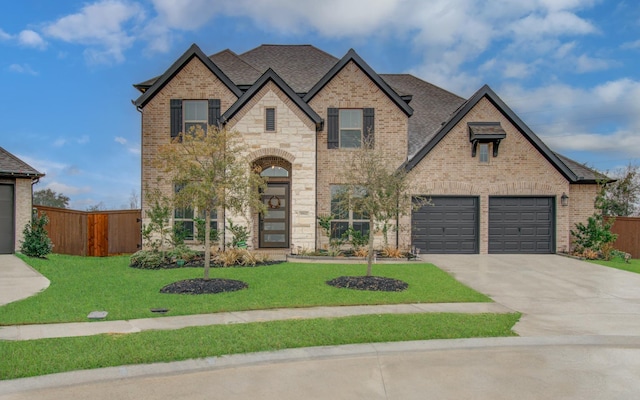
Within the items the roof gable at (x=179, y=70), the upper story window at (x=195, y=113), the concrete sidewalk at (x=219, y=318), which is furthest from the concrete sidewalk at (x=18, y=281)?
the upper story window at (x=195, y=113)

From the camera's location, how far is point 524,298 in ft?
34.2

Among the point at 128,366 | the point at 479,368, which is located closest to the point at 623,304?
the point at 479,368

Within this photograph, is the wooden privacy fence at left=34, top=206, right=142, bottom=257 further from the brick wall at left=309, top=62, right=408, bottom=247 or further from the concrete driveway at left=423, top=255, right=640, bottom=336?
the concrete driveway at left=423, top=255, right=640, bottom=336

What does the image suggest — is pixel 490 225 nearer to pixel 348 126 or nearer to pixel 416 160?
pixel 416 160

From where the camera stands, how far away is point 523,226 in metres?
19.2

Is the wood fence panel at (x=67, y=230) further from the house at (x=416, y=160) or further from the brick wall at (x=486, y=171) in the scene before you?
the brick wall at (x=486, y=171)

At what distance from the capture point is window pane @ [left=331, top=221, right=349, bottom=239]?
19047 mm

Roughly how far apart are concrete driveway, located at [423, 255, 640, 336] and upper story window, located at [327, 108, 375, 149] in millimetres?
5561

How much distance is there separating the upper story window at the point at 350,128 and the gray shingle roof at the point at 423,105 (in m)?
2.44

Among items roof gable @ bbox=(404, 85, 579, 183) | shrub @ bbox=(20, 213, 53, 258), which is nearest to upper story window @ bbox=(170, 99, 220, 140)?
shrub @ bbox=(20, 213, 53, 258)

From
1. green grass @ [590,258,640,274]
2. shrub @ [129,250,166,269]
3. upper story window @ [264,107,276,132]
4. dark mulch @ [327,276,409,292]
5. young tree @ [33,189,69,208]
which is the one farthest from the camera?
young tree @ [33,189,69,208]

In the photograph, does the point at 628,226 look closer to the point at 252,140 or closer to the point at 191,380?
the point at 252,140

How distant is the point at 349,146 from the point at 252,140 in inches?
159

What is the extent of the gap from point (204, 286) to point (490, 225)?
1266 cm
